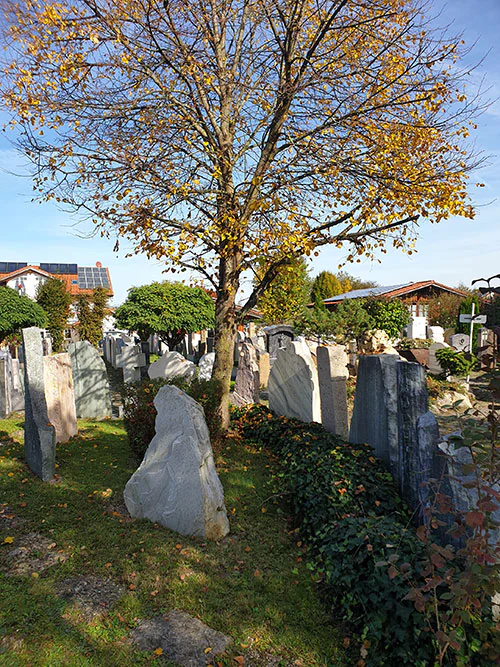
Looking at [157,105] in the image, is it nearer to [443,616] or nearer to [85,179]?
[85,179]

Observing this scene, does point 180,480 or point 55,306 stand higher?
point 55,306

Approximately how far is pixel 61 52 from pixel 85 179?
5.88 ft

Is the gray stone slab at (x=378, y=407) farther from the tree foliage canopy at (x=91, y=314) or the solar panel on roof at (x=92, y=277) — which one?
the solar panel on roof at (x=92, y=277)

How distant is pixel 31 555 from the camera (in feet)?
12.8

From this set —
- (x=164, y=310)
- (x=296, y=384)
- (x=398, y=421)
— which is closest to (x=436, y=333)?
(x=164, y=310)

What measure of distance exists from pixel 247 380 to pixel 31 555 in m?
6.76

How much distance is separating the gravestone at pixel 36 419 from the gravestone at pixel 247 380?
5110 millimetres

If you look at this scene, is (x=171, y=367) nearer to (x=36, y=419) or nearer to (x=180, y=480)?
(x=36, y=419)

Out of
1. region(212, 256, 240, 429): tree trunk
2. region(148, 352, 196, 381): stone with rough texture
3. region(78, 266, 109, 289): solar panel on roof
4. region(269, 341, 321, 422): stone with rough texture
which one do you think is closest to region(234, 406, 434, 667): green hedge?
region(269, 341, 321, 422): stone with rough texture

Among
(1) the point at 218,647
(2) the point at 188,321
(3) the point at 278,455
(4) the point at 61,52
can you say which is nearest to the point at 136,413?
(3) the point at 278,455

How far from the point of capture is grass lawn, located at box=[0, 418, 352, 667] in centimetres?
302

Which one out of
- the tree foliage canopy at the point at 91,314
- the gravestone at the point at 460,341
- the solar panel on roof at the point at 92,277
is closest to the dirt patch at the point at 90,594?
the gravestone at the point at 460,341

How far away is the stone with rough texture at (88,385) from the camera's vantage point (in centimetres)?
966

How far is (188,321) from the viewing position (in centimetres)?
1977
